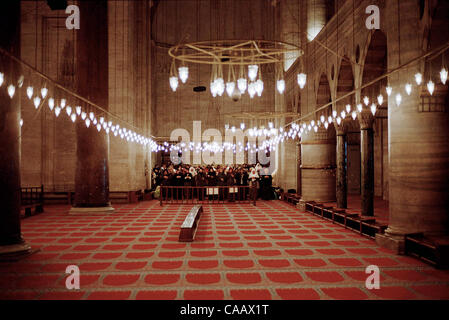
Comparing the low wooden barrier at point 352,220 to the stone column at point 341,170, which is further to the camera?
the stone column at point 341,170

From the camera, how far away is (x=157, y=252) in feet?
22.0

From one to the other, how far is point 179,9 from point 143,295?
89.2 feet

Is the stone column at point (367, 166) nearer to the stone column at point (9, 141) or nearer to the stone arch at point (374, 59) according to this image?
the stone arch at point (374, 59)

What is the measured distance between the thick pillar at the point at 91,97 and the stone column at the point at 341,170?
26.4 ft

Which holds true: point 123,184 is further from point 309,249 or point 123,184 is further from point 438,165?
point 438,165

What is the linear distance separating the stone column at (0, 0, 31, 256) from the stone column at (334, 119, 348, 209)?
9.36 m

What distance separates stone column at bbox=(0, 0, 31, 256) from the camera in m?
6.11

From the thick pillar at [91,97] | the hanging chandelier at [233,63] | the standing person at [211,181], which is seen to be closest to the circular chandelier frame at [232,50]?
the hanging chandelier at [233,63]

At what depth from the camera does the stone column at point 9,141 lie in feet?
20.0

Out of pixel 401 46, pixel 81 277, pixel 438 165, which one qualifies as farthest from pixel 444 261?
pixel 81 277

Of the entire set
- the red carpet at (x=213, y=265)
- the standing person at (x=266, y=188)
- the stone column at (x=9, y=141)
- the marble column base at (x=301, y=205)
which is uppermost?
the stone column at (x=9, y=141)

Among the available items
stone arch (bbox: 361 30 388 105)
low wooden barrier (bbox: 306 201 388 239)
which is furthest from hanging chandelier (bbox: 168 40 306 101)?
low wooden barrier (bbox: 306 201 388 239)

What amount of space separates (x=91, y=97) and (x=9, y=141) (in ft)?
17.9

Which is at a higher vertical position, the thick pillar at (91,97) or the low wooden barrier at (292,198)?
the thick pillar at (91,97)
